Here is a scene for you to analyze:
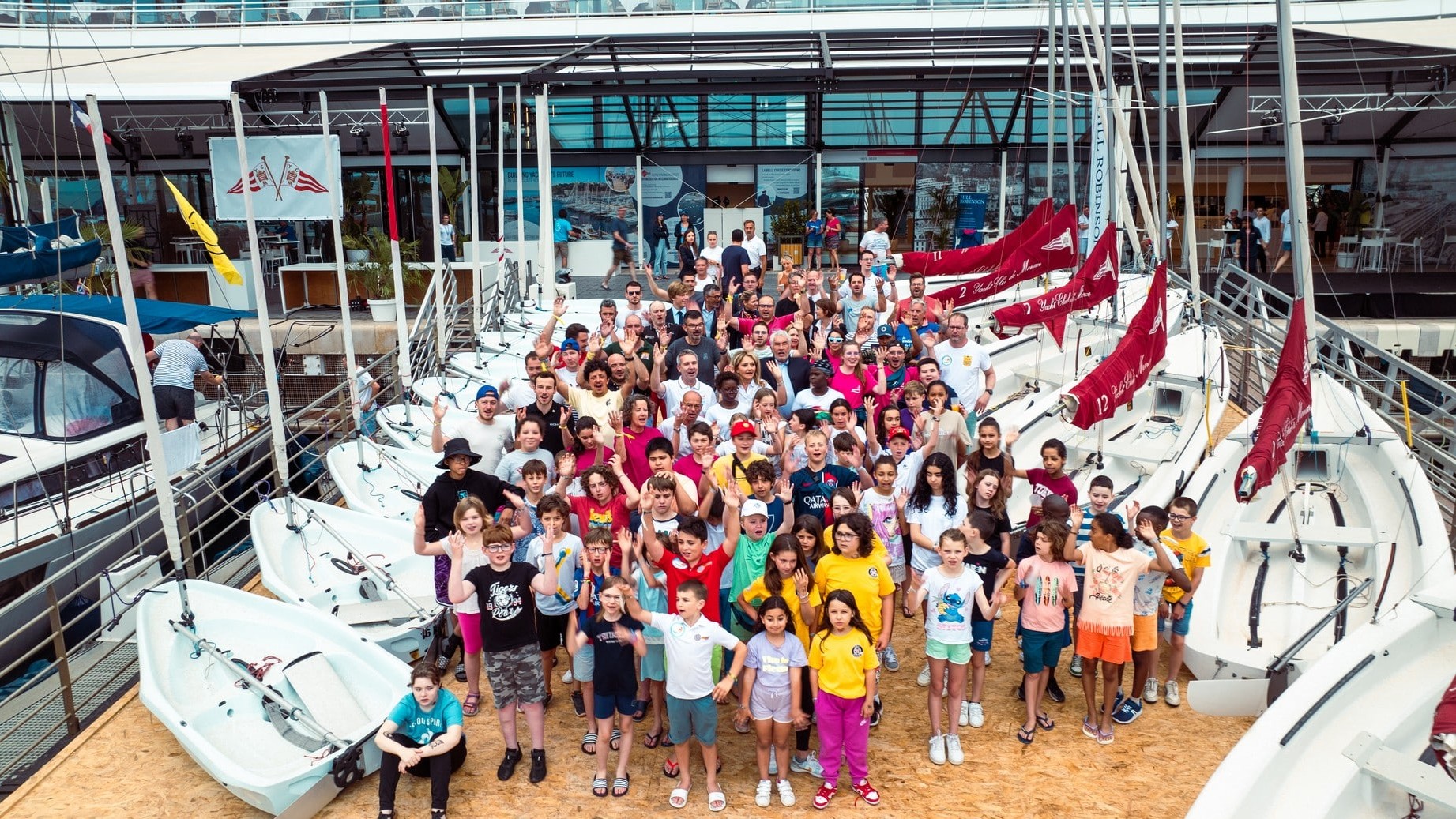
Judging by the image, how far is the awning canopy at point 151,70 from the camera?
64.0 ft

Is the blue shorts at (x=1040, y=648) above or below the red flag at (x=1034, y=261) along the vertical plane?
below

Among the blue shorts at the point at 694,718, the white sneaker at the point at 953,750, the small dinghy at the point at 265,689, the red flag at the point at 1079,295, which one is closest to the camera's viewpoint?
the blue shorts at the point at 694,718

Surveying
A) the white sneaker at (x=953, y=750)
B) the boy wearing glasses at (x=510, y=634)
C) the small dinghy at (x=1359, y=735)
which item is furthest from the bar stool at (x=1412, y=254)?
the boy wearing glasses at (x=510, y=634)

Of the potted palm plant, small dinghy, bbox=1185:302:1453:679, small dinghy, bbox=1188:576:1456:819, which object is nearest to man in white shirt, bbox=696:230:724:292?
small dinghy, bbox=1185:302:1453:679

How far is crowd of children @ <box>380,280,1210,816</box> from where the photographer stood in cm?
614

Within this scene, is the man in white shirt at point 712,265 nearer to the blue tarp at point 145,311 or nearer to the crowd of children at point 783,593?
the crowd of children at point 783,593

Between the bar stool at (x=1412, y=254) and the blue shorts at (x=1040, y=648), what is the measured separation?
2168 cm

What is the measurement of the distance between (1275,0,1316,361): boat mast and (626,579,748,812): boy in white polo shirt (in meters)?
5.06

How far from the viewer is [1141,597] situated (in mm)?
6809

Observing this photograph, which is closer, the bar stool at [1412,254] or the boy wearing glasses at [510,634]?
the boy wearing glasses at [510,634]

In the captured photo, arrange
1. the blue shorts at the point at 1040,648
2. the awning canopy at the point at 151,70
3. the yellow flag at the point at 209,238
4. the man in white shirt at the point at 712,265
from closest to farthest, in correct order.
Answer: the blue shorts at the point at 1040,648, the yellow flag at the point at 209,238, the man in white shirt at the point at 712,265, the awning canopy at the point at 151,70

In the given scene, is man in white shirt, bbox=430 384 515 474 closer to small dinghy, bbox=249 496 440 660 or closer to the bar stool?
small dinghy, bbox=249 496 440 660

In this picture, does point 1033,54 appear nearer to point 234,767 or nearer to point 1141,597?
point 1141,597

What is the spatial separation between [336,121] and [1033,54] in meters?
14.4
